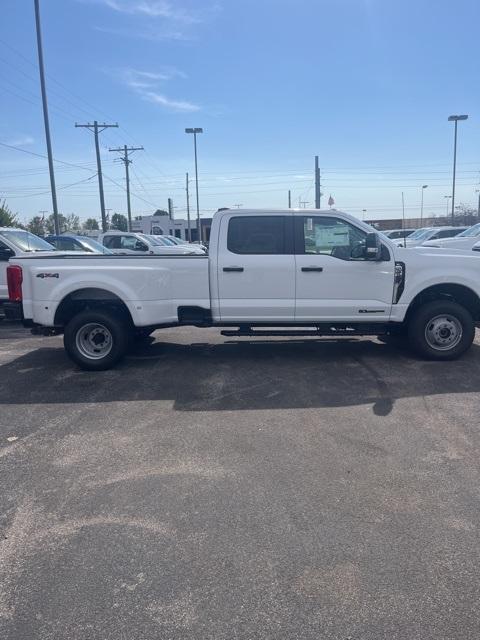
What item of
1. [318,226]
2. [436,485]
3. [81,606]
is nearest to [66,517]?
[81,606]

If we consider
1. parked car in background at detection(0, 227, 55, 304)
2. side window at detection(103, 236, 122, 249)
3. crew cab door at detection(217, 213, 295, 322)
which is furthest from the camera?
side window at detection(103, 236, 122, 249)

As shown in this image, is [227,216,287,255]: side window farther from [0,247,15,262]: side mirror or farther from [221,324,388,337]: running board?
[0,247,15,262]: side mirror

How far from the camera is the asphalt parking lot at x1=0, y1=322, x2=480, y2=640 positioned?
267 centimetres

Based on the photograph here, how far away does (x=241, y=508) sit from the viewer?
3.65m

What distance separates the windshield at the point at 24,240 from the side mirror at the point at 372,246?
7678 millimetres

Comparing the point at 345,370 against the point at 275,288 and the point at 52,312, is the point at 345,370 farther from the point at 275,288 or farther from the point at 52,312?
the point at 52,312

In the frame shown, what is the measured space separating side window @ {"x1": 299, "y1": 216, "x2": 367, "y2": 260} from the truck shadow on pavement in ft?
5.11

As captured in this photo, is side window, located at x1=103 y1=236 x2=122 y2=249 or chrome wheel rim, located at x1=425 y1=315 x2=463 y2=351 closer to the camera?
chrome wheel rim, located at x1=425 y1=315 x2=463 y2=351

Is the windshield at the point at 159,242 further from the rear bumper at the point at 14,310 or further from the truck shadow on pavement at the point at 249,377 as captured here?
the rear bumper at the point at 14,310

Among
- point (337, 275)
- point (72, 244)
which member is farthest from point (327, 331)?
point (72, 244)

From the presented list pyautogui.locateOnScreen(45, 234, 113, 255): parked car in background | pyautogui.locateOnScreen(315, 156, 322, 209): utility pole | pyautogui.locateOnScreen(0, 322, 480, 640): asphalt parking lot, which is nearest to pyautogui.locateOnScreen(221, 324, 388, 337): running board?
pyautogui.locateOnScreen(0, 322, 480, 640): asphalt parking lot

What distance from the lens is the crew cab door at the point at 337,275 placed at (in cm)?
721

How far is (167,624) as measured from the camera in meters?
2.60

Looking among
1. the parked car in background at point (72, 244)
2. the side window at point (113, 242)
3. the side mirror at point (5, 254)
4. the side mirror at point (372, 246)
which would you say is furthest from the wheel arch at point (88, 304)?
the side window at point (113, 242)
